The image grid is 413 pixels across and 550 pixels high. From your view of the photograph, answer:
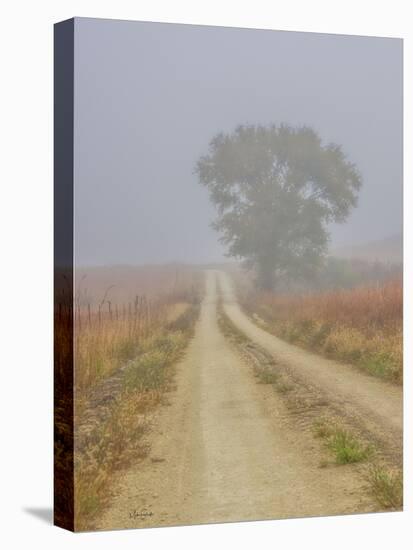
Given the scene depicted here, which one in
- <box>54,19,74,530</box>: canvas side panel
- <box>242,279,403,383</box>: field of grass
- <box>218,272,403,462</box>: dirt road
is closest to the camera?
<box>54,19,74,530</box>: canvas side panel

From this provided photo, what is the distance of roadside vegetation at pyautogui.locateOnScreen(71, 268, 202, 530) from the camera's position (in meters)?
12.8

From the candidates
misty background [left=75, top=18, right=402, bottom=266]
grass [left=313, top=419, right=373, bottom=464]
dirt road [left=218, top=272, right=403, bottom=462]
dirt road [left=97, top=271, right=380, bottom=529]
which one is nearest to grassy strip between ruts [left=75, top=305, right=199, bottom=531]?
dirt road [left=97, top=271, right=380, bottom=529]

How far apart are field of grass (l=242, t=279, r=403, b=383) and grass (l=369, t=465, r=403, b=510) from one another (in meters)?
0.99

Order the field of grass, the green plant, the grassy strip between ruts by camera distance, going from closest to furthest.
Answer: the grassy strip between ruts
the green plant
the field of grass

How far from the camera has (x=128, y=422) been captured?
13.0 m

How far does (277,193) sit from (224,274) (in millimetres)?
961

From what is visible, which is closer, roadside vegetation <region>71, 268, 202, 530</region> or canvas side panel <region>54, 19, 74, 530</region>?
roadside vegetation <region>71, 268, 202, 530</region>

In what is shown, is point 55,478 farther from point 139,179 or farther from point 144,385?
point 139,179

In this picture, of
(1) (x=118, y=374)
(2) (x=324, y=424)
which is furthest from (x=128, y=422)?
(2) (x=324, y=424)

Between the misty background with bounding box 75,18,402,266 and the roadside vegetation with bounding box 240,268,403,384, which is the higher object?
the misty background with bounding box 75,18,402,266
